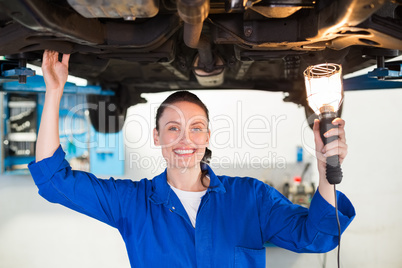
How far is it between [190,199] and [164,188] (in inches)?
4.4

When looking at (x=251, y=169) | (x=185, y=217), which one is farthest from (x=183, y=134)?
(x=251, y=169)

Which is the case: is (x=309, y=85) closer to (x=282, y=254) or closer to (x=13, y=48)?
(x=13, y=48)

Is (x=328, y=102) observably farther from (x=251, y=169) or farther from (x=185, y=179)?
(x=251, y=169)

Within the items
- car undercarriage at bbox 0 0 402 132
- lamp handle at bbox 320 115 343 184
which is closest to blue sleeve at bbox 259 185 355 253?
lamp handle at bbox 320 115 343 184

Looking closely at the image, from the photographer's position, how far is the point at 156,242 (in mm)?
1145

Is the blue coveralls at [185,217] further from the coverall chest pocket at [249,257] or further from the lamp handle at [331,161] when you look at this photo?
the lamp handle at [331,161]

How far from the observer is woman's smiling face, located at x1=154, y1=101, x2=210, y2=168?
1200 mm

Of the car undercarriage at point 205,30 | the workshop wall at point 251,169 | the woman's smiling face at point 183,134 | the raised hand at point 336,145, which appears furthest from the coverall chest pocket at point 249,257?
the workshop wall at point 251,169

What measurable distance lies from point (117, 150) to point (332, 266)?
7.66 ft

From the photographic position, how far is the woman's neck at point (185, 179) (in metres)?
1.26

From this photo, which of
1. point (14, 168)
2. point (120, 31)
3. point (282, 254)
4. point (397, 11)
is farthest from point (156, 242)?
point (14, 168)

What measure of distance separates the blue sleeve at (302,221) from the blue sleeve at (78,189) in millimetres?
523

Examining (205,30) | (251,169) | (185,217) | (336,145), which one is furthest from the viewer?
(251,169)

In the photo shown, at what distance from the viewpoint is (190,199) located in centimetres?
126
